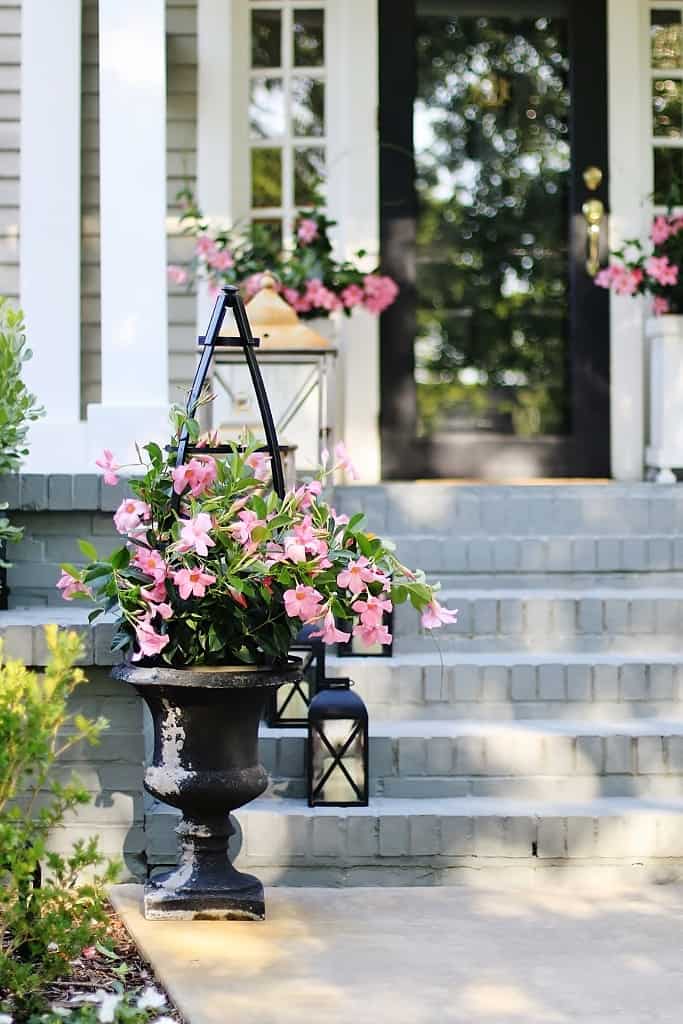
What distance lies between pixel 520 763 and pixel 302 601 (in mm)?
1199

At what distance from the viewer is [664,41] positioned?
634 cm

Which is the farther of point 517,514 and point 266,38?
point 266,38

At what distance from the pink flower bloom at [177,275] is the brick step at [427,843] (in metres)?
2.74

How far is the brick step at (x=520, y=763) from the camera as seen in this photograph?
13.1ft

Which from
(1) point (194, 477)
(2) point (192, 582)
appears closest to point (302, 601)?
(2) point (192, 582)

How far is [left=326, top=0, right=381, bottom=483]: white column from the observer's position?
20.3 ft

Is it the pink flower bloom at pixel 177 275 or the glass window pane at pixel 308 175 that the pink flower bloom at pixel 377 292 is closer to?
the glass window pane at pixel 308 175

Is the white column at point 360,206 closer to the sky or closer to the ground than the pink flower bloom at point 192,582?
closer to the sky

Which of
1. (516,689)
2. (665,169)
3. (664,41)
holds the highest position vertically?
(664,41)

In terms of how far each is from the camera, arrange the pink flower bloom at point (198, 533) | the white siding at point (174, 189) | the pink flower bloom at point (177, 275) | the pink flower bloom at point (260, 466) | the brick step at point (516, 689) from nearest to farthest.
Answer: the pink flower bloom at point (198, 533), the pink flower bloom at point (260, 466), the brick step at point (516, 689), the pink flower bloom at point (177, 275), the white siding at point (174, 189)

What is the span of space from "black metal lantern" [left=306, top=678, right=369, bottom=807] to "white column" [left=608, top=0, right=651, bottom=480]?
2781 mm

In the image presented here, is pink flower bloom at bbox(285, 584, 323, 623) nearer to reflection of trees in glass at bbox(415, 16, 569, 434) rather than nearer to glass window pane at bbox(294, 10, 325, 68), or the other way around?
reflection of trees in glass at bbox(415, 16, 569, 434)

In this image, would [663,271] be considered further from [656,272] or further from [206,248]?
[206,248]

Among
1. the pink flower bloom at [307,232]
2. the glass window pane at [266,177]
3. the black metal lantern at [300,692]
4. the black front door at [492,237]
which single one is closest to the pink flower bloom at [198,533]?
the black metal lantern at [300,692]
